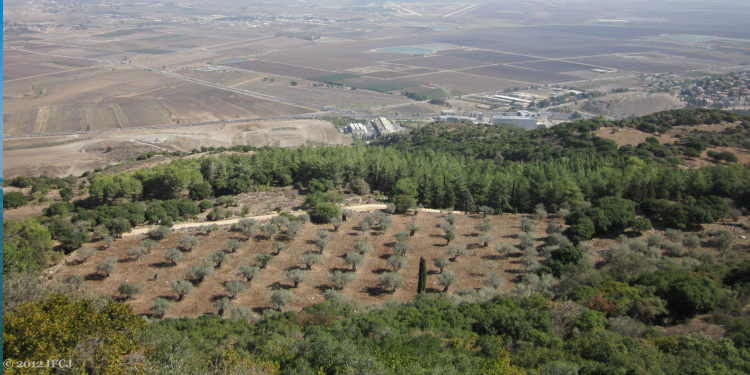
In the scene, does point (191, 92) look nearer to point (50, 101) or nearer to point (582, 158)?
point (50, 101)

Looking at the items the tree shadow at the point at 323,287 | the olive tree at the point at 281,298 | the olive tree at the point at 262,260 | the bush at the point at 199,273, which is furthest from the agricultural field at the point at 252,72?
the olive tree at the point at 281,298

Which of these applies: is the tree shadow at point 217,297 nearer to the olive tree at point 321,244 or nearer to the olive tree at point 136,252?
the olive tree at point 321,244

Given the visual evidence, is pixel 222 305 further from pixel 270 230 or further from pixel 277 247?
pixel 270 230

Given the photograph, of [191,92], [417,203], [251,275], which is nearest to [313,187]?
[417,203]

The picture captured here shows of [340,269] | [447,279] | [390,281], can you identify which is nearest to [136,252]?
[340,269]

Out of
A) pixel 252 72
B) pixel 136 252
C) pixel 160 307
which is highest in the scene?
pixel 252 72

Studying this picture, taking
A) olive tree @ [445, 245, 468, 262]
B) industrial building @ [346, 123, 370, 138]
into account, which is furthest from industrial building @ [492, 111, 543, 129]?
olive tree @ [445, 245, 468, 262]
